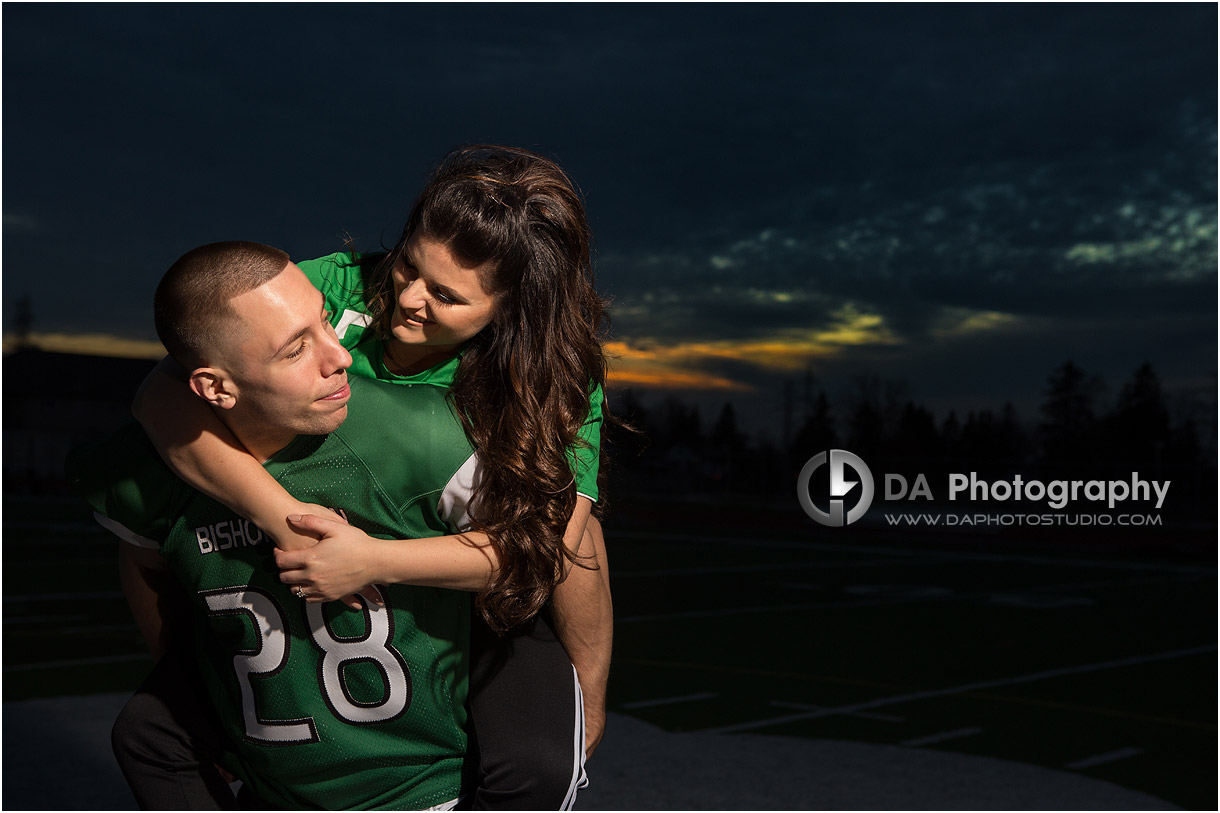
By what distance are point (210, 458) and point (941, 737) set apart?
6529 mm

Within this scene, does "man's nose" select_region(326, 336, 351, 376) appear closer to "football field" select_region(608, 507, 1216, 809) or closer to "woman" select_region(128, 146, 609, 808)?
"woman" select_region(128, 146, 609, 808)

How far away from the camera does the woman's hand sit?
194 centimetres

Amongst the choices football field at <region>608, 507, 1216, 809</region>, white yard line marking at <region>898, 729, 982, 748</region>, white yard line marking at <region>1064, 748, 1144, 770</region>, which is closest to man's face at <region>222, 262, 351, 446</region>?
football field at <region>608, 507, 1216, 809</region>

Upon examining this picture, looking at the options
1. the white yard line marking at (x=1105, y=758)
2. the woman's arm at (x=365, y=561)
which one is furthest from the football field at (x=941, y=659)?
the woman's arm at (x=365, y=561)

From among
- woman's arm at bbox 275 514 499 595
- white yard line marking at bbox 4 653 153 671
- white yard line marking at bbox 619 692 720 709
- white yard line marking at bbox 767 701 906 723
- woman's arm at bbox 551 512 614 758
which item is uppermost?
woman's arm at bbox 275 514 499 595

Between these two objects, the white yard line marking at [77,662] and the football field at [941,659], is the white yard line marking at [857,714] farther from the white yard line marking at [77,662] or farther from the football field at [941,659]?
the white yard line marking at [77,662]

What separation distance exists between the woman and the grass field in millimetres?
5263

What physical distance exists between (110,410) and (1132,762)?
6284 centimetres

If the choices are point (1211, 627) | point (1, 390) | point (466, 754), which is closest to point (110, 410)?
point (1, 390)

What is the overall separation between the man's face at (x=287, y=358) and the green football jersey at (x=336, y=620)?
0.41 feet

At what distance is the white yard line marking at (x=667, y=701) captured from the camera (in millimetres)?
8203

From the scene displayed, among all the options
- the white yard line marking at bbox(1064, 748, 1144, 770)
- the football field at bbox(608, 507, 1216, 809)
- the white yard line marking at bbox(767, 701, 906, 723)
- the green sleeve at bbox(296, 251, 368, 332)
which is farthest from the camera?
the white yard line marking at bbox(767, 701, 906, 723)

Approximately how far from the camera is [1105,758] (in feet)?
23.3

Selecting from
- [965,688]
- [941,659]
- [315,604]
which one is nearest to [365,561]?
[315,604]
